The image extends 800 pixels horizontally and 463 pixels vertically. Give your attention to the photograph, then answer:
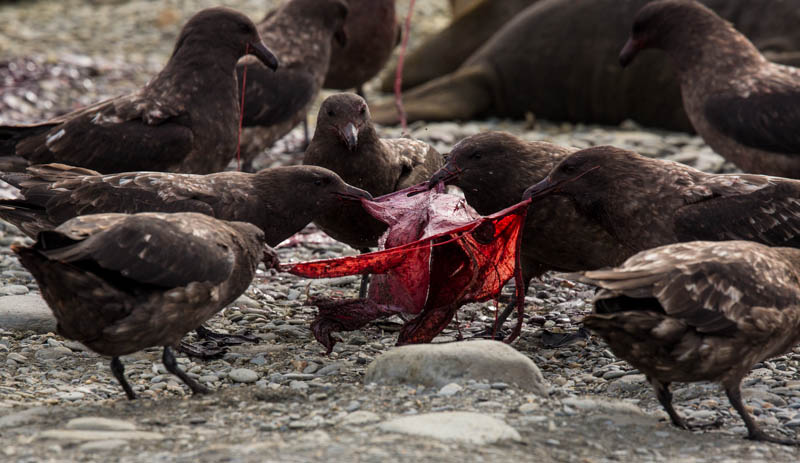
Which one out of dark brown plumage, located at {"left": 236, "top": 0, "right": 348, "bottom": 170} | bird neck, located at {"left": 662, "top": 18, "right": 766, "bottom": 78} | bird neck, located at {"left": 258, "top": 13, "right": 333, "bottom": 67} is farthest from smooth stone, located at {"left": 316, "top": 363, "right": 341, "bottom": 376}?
bird neck, located at {"left": 662, "top": 18, "right": 766, "bottom": 78}

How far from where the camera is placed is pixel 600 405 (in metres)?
4.98

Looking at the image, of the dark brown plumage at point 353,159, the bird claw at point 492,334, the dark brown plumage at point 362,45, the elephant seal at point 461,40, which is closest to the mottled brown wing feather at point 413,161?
the dark brown plumage at point 353,159

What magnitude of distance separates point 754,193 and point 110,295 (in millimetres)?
3502

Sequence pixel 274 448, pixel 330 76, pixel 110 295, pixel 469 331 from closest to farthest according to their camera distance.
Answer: pixel 274 448, pixel 110 295, pixel 469 331, pixel 330 76

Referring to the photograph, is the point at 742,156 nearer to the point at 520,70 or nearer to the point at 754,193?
the point at 754,193

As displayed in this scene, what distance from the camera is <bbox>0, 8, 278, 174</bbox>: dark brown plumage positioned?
7414 mm

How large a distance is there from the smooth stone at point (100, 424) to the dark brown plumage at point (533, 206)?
259 cm

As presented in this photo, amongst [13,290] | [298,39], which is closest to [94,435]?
[13,290]

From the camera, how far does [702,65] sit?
8789mm

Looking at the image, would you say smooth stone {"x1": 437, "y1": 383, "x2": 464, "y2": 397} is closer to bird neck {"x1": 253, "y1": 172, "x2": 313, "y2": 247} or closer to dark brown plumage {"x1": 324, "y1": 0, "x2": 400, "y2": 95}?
bird neck {"x1": 253, "y1": 172, "x2": 313, "y2": 247}

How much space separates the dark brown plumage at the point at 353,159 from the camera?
668 cm

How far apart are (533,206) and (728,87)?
312cm

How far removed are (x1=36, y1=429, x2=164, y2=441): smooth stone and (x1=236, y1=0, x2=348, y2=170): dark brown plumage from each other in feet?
15.2

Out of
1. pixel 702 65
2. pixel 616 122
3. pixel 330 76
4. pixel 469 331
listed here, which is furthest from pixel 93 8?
pixel 469 331
